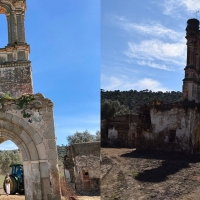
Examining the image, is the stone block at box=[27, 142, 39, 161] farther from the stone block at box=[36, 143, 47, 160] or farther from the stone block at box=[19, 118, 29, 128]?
the stone block at box=[19, 118, 29, 128]

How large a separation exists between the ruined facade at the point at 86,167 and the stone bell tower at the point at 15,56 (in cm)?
606

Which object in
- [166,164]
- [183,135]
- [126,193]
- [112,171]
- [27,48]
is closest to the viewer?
[126,193]

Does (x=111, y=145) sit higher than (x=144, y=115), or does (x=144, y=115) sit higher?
(x=144, y=115)

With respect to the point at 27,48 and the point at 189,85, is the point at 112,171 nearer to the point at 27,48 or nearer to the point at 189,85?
the point at 27,48

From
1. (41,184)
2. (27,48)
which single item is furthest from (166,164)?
(27,48)

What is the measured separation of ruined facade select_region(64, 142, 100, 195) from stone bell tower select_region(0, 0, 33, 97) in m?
6.06

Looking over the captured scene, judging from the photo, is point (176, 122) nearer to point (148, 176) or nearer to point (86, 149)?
point (86, 149)

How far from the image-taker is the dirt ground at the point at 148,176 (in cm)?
717

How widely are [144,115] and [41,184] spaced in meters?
6.48

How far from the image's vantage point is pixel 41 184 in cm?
741

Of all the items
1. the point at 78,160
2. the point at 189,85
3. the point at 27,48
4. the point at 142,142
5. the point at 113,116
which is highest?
the point at 27,48

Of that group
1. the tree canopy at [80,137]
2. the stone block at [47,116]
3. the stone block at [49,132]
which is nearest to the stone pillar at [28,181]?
the stone block at [49,132]

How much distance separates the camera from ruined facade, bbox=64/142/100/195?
45.7ft

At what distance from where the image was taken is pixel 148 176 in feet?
28.5
